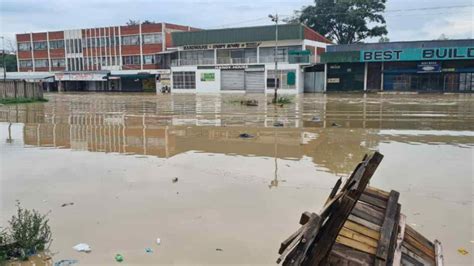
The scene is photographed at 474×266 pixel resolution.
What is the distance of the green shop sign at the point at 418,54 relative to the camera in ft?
147

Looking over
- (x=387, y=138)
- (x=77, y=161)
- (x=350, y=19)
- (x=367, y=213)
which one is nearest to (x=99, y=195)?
(x=77, y=161)

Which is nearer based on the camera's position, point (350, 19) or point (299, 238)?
point (299, 238)

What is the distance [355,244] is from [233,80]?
52.3 meters

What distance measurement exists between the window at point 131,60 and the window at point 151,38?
8.74 feet

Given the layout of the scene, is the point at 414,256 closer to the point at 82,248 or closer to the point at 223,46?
the point at 82,248

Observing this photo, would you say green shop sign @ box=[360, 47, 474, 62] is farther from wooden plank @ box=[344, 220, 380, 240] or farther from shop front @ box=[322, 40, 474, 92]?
wooden plank @ box=[344, 220, 380, 240]

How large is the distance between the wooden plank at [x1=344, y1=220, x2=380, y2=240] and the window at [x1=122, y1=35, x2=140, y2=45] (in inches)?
2422

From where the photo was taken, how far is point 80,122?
20734 mm

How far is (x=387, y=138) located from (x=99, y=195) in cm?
1004

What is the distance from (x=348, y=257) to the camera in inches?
140

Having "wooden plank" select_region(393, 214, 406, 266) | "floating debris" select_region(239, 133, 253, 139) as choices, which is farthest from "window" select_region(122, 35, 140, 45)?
"wooden plank" select_region(393, 214, 406, 266)

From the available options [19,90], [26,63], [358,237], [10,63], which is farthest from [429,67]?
[10,63]

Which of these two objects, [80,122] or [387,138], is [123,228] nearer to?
[387,138]

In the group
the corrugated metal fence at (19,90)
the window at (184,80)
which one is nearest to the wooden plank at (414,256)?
the corrugated metal fence at (19,90)
